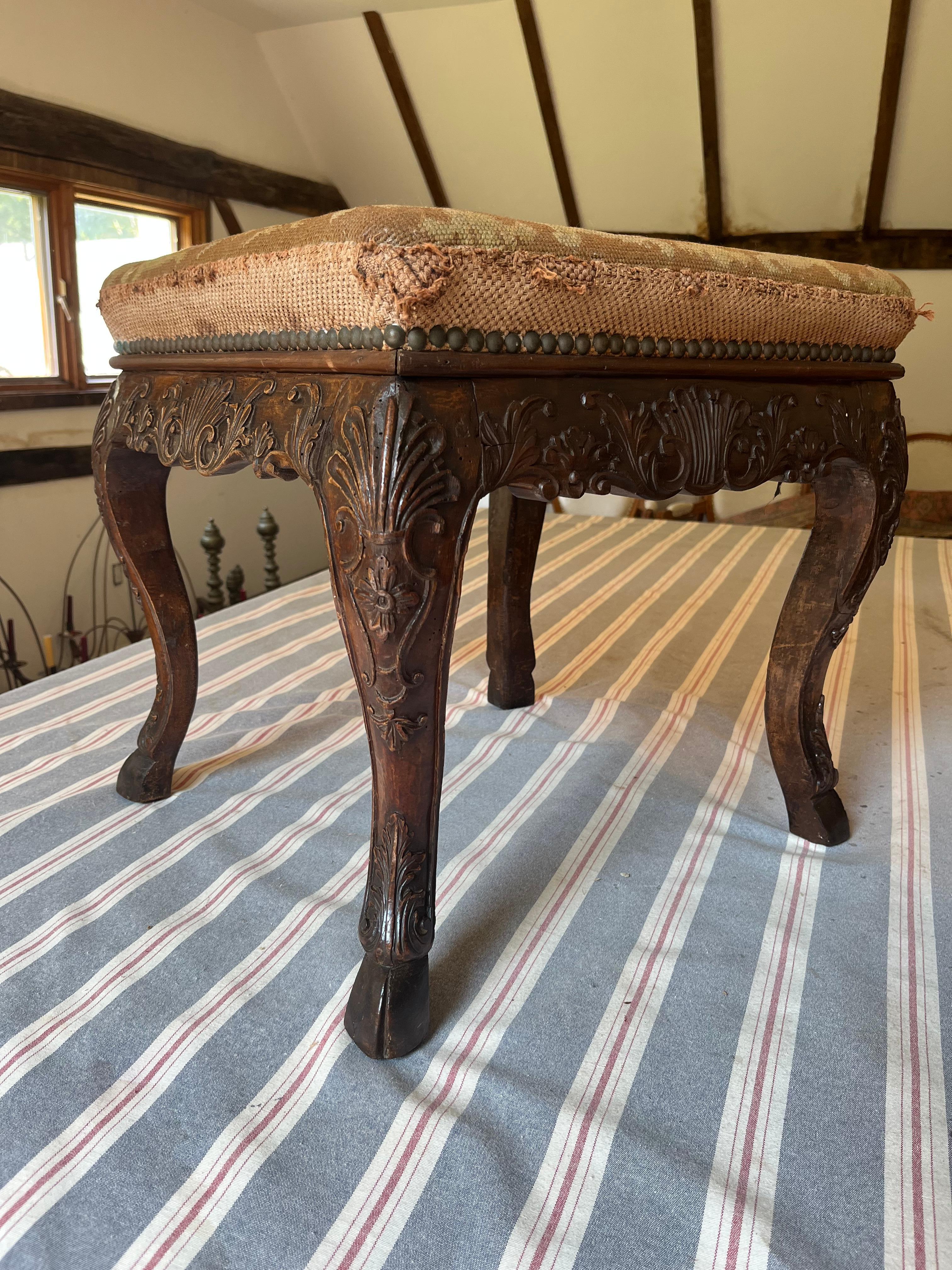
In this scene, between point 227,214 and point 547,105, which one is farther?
point 227,214

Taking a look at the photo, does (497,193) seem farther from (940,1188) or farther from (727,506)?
(940,1188)

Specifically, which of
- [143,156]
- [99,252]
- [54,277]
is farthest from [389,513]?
[143,156]

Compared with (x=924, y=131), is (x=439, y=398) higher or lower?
lower

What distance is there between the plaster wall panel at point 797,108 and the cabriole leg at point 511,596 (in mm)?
2807

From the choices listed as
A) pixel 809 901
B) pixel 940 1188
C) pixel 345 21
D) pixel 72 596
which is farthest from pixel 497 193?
pixel 940 1188

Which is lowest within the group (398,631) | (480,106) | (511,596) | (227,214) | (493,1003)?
(493,1003)

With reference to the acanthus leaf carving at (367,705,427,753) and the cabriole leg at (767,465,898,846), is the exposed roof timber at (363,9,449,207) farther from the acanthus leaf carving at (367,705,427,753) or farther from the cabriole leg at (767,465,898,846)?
the acanthus leaf carving at (367,705,427,753)

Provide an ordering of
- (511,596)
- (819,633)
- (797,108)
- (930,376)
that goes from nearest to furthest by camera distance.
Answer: (819,633)
(511,596)
(797,108)
(930,376)

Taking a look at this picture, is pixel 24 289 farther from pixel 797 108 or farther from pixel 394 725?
pixel 394 725

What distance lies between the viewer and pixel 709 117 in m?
3.38

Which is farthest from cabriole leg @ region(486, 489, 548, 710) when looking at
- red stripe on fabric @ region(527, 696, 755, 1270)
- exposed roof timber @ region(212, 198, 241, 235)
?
exposed roof timber @ region(212, 198, 241, 235)

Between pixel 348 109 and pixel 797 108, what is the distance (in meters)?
1.85

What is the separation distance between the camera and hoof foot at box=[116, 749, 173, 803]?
88cm

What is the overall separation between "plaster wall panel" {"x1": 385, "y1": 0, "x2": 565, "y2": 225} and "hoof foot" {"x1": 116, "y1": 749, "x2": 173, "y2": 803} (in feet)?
10.4
